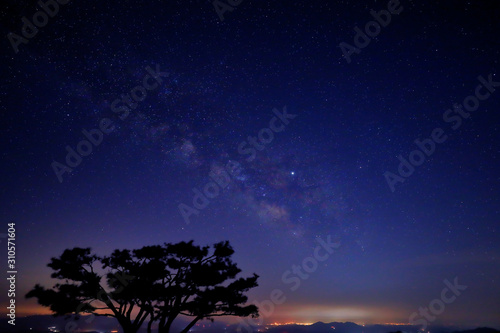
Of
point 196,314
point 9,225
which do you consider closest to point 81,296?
point 9,225

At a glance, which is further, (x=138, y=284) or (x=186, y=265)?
(x=186, y=265)

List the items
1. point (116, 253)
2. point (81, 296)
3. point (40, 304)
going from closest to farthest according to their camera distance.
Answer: point (40, 304) → point (81, 296) → point (116, 253)

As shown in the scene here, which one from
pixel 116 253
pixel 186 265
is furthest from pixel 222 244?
pixel 116 253

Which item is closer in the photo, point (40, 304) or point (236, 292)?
point (40, 304)

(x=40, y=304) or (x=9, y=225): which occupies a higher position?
(x=9, y=225)

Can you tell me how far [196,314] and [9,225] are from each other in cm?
1325

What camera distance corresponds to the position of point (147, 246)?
18172 millimetres

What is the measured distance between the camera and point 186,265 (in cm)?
1889

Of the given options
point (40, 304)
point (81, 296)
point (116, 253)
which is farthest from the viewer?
point (116, 253)

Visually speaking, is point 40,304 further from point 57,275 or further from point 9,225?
point 9,225

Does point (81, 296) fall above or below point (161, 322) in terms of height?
above

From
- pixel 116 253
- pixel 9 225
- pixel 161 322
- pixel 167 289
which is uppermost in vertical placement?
pixel 9 225

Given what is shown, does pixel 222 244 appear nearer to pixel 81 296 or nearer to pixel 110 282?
pixel 110 282

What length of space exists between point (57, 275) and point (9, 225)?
14.1 ft
